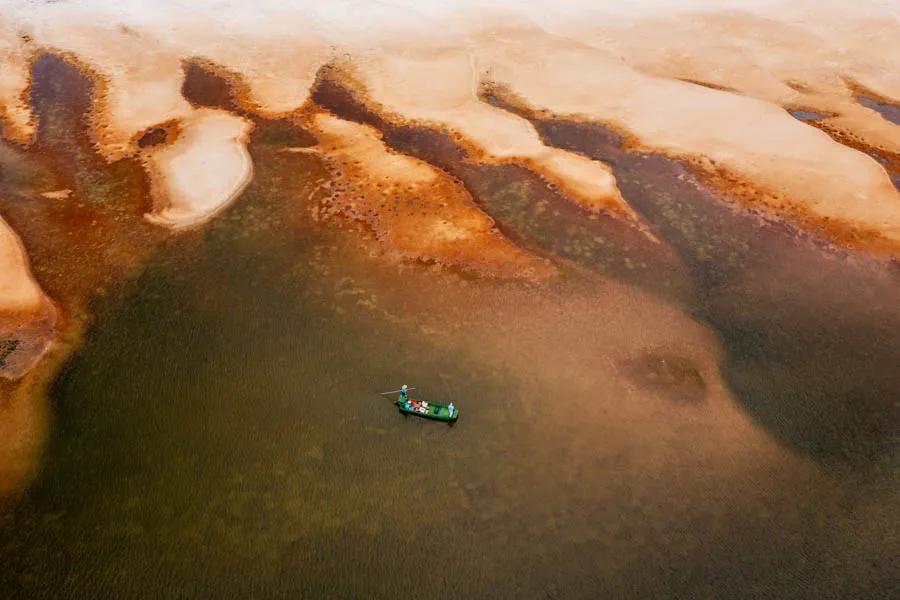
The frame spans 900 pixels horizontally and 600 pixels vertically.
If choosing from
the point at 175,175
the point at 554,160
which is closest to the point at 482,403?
the point at 554,160

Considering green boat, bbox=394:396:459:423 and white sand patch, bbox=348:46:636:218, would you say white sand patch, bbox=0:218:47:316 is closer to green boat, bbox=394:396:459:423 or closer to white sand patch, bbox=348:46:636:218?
green boat, bbox=394:396:459:423

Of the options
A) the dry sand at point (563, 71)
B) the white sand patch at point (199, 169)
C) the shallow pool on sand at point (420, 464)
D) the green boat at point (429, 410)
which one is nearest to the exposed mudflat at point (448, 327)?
the shallow pool on sand at point (420, 464)

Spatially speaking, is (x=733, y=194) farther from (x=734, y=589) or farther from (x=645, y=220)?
(x=734, y=589)

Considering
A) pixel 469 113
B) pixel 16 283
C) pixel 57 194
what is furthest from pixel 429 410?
pixel 57 194

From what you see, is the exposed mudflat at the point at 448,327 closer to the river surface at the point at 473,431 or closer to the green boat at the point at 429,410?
the river surface at the point at 473,431

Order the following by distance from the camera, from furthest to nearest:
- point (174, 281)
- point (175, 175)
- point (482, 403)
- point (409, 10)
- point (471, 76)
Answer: point (409, 10) < point (471, 76) < point (175, 175) < point (174, 281) < point (482, 403)

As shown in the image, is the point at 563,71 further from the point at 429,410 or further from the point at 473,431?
the point at 473,431
